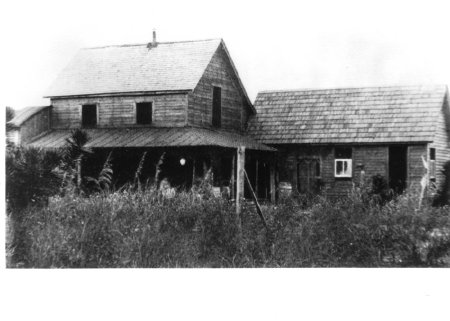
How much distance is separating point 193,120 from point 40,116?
20.3 ft

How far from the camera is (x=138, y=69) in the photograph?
23.4 m

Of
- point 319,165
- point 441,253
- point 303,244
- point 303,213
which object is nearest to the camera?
point 441,253

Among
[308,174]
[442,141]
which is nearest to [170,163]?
[308,174]

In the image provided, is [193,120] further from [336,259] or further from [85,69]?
[336,259]

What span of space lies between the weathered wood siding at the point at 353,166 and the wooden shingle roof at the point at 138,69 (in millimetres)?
5415

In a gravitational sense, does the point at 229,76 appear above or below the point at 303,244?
above

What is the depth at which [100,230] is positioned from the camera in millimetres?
9781

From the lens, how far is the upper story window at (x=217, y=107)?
24625 millimetres

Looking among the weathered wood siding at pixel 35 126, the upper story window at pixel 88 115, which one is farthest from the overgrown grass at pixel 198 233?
the upper story window at pixel 88 115

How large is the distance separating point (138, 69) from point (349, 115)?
9.24 metres

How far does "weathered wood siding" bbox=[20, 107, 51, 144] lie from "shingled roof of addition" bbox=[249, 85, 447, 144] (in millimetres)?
9132

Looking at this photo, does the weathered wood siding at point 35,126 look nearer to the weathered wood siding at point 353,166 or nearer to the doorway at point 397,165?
the weathered wood siding at point 353,166

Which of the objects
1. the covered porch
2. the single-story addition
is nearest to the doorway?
the single-story addition

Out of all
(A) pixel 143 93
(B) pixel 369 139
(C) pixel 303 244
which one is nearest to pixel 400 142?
(B) pixel 369 139
